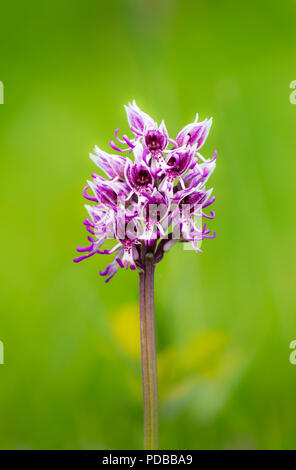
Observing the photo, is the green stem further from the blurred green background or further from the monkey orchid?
the blurred green background

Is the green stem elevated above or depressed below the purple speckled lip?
below

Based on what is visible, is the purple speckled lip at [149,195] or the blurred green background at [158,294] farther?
the blurred green background at [158,294]

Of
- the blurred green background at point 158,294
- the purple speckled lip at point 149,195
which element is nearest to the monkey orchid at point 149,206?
the purple speckled lip at point 149,195

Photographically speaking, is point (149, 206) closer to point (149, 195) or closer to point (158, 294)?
point (149, 195)

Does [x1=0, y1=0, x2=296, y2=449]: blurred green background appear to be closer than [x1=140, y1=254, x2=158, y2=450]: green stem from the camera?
No

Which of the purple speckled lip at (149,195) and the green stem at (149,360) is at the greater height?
the purple speckled lip at (149,195)

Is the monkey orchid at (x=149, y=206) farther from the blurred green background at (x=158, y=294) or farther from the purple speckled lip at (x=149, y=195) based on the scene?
the blurred green background at (x=158, y=294)

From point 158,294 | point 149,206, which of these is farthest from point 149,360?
point 158,294

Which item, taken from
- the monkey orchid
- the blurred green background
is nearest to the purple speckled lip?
the monkey orchid
